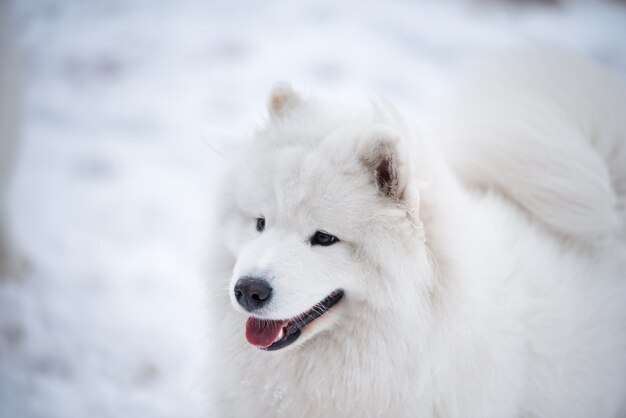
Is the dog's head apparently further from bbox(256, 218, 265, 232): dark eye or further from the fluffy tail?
the fluffy tail

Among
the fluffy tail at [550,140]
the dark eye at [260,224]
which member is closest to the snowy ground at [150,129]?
the dark eye at [260,224]

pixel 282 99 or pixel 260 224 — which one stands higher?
pixel 282 99

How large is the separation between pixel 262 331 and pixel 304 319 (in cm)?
21

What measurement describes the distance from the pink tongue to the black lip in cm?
3

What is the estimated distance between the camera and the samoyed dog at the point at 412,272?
1762mm

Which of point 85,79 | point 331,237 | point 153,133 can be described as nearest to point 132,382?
point 331,237

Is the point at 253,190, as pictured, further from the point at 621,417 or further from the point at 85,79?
the point at 85,79


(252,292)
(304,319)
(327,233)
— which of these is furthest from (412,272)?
(252,292)

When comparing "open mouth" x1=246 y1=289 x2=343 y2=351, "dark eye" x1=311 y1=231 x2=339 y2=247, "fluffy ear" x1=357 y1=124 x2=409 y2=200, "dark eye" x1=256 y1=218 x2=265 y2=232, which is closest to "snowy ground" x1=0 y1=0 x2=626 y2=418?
"dark eye" x1=256 y1=218 x2=265 y2=232

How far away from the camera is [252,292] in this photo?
5.50 feet

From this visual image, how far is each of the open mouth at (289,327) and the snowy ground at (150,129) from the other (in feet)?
1.87

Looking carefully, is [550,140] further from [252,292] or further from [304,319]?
[252,292]

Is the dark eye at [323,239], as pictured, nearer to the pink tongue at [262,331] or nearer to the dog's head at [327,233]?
the dog's head at [327,233]

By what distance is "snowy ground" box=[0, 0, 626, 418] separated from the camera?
3.38m
